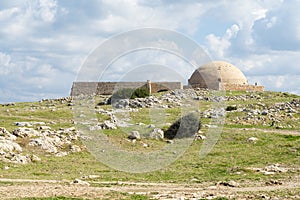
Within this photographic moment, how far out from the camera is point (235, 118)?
3425 centimetres

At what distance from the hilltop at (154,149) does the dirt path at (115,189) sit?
27 mm

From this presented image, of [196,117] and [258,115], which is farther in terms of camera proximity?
[258,115]

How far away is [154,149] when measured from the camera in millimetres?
23531

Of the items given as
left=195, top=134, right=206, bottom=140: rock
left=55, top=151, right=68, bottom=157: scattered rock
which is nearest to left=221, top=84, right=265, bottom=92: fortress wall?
left=195, top=134, right=206, bottom=140: rock

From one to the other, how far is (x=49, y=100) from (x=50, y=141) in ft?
113

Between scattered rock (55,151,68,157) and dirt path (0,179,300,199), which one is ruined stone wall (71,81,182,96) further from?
dirt path (0,179,300,199)

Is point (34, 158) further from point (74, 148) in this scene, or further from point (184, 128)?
point (184, 128)

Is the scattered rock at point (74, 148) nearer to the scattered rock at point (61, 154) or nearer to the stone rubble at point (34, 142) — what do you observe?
the stone rubble at point (34, 142)

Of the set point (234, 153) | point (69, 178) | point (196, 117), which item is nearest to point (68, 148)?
point (69, 178)

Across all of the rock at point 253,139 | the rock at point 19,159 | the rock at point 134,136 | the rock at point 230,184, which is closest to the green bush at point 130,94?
the rock at point 134,136

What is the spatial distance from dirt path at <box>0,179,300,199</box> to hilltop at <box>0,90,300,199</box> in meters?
0.03

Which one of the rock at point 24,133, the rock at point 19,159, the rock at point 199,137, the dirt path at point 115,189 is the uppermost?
the rock at point 24,133

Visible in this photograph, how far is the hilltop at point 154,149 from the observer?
13.7 m

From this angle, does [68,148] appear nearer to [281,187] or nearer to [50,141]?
[50,141]
